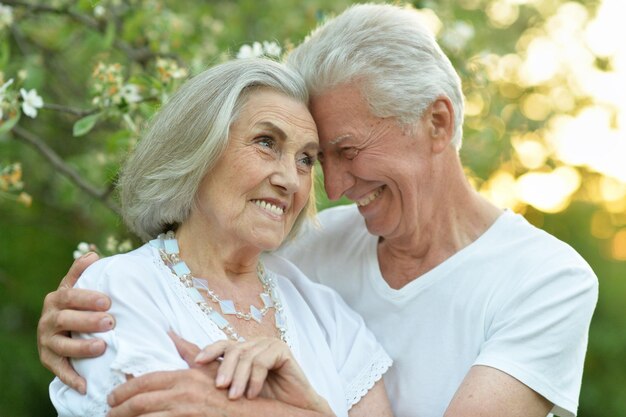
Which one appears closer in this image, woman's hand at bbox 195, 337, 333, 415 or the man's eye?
woman's hand at bbox 195, 337, 333, 415

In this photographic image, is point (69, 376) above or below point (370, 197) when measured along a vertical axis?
below

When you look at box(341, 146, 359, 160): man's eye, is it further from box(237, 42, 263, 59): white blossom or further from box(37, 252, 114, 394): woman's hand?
box(37, 252, 114, 394): woman's hand

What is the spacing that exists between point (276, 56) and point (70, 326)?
1.29 m

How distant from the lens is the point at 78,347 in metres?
2.39

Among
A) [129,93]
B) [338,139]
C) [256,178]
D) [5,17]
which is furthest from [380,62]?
[5,17]

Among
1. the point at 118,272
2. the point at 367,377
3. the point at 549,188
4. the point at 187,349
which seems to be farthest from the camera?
the point at 549,188

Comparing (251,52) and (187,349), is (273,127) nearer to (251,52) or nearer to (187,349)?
(251,52)

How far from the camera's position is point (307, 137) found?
2.83m

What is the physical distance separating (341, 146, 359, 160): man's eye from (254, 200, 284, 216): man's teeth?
425 mm

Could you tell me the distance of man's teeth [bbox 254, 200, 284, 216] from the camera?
8.91 ft

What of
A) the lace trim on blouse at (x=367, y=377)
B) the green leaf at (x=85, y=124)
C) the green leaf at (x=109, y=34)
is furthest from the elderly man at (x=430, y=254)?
the green leaf at (x=109, y=34)

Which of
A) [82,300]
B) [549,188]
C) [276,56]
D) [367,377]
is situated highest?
[276,56]

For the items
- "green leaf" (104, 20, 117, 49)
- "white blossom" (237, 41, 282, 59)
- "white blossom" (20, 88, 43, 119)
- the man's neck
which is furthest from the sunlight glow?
"white blossom" (20, 88, 43, 119)

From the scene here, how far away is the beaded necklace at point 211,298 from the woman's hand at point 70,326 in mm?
296
